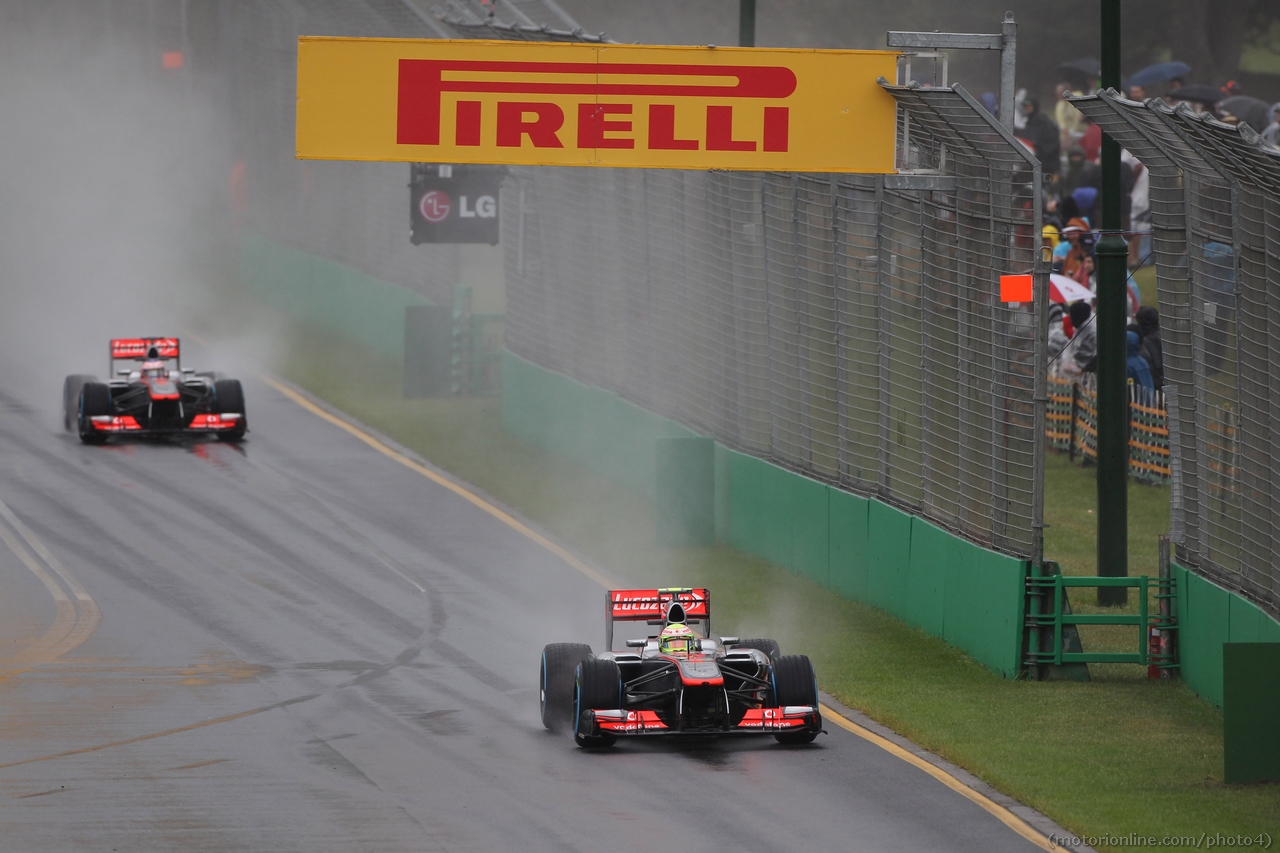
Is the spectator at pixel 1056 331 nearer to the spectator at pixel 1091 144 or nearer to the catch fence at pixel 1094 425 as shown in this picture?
the catch fence at pixel 1094 425

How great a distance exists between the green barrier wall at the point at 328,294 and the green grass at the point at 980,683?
732cm

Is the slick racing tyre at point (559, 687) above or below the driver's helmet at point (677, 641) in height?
below

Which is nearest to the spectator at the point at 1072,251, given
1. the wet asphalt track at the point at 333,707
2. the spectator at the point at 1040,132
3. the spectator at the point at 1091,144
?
the spectator at the point at 1040,132

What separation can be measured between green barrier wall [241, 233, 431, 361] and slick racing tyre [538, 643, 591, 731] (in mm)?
20880

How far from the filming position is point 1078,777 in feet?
40.2

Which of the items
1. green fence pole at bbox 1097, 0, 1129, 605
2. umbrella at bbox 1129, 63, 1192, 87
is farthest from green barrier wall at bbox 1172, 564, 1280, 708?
umbrella at bbox 1129, 63, 1192, 87

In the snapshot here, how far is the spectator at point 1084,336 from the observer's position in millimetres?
24703

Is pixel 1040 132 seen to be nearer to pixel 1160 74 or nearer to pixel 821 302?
pixel 1160 74

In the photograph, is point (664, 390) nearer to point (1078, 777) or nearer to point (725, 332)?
point (725, 332)

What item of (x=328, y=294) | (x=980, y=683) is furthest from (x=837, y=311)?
(x=328, y=294)

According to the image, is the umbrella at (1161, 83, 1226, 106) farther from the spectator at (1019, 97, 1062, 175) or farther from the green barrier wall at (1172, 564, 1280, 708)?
the green barrier wall at (1172, 564, 1280, 708)

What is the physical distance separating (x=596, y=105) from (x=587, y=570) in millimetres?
5751

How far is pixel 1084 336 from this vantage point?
2548 cm

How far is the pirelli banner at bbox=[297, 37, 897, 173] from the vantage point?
50.9ft
